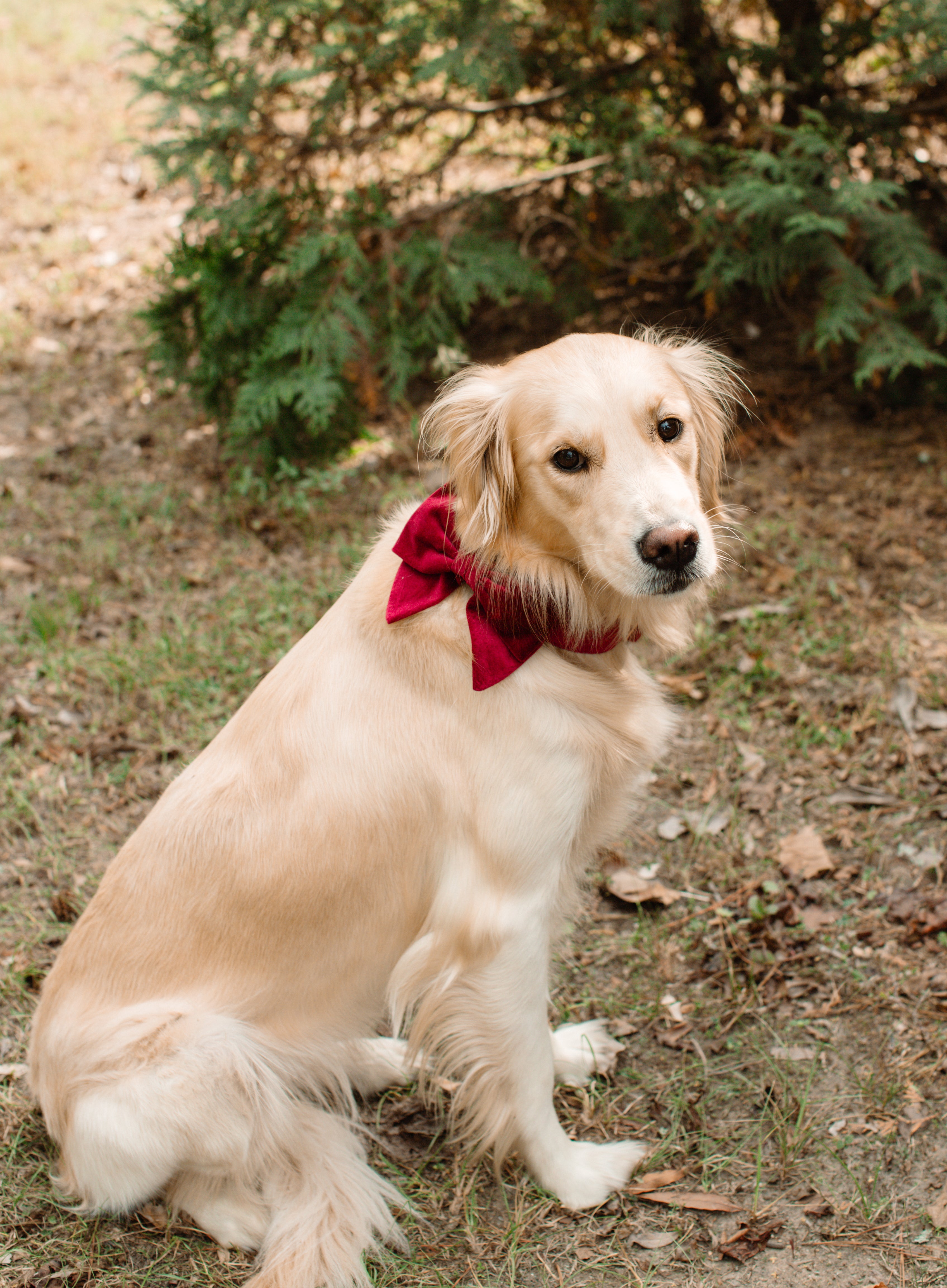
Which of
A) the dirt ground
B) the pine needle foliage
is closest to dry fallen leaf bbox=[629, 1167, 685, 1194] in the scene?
the dirt ground

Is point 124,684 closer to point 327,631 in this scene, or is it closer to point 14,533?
point 14,533

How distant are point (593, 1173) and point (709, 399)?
1891 millimetres

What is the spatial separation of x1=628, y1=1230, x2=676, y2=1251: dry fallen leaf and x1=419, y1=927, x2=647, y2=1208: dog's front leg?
11cm

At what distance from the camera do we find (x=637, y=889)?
3146 mm

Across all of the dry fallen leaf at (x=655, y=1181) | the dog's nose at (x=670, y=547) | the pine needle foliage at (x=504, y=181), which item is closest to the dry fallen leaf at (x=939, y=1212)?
the dry fallen leaf at (x=655, y=1181)

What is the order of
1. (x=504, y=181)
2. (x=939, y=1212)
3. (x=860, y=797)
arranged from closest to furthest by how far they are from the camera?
(x=939, y=1212) → (x=860, y=797) → (x=504, y=181)

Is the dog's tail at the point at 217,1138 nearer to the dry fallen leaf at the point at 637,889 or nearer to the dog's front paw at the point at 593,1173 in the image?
the dog's front paw at the point at 593,1173

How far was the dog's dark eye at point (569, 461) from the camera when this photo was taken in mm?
2090

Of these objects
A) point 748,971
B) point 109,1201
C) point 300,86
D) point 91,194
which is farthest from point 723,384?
point 91,194

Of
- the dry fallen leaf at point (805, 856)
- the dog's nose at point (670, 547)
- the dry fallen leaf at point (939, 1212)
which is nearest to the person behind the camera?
the dog's nose at point (670, 547)

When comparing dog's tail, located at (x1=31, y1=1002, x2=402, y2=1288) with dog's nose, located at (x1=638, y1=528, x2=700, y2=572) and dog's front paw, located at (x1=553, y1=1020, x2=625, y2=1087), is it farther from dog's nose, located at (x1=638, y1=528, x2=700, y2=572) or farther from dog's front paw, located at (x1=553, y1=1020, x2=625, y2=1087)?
dog's nose, located at (x1=638, y1=528, x2=700, y2=572)

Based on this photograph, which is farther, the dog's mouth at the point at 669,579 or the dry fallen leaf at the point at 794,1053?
the dry fallen leaf at the point at 794,1053

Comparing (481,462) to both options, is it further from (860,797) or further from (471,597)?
(860,797)

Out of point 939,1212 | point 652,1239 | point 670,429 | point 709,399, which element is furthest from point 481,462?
point 939,1212
